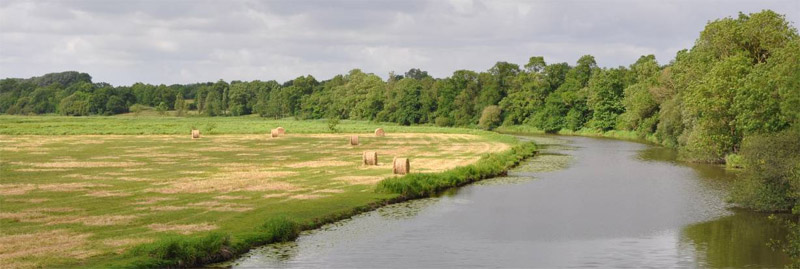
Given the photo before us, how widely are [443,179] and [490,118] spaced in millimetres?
105756

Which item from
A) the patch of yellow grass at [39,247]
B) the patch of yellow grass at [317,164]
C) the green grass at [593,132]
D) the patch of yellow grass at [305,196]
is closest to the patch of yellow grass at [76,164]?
the patch of yellow grass at [317,164]

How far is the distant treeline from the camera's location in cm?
5094

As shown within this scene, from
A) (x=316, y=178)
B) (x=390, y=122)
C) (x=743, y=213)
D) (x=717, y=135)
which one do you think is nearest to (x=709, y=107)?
(x=717, y=135)

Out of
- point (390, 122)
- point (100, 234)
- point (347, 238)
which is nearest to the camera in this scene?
point (100, 234)

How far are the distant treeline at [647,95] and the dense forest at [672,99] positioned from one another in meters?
0.12

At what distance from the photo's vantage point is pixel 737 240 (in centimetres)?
2853

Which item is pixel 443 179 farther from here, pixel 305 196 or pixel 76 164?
pixel 76 164

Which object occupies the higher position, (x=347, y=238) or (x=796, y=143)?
(x=796, y=143)

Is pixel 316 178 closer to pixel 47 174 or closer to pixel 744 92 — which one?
pixel 47 174

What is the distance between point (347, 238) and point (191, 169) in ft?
85.8

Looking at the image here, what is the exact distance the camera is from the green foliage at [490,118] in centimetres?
14775

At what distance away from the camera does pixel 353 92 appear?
197 meters

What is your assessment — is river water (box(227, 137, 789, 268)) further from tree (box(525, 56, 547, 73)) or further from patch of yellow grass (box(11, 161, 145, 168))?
tree (box(525, 56, 547, 73))

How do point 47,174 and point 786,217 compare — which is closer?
point 786,217
